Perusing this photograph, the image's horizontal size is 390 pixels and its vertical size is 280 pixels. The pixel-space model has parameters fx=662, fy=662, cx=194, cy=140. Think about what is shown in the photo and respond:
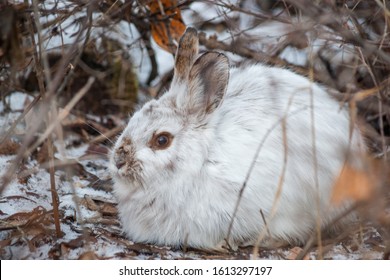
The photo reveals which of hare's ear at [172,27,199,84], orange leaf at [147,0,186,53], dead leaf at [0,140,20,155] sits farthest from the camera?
orange leaf at [147,0,186,53]

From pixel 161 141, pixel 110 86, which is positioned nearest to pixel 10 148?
pixel 110 86

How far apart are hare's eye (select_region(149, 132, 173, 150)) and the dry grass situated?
1.03ft

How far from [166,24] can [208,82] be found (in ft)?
4.54

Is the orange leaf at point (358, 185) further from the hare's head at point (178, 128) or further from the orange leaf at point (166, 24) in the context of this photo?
A: the orange leaf at point (166, 24)

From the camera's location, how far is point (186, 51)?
138 inches

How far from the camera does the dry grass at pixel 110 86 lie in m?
2.88

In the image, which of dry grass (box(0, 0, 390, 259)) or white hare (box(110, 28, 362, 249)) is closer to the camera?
dry grass (box(0, 0, 390, 259))

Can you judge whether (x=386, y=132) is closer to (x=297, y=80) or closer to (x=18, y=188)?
(x=297, y=80)

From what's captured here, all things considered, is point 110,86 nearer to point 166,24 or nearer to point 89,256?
point 166,24

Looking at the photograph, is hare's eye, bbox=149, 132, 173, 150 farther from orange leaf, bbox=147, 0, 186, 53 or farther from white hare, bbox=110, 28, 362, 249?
orange leaf, bbox=147, 0, 186, 53

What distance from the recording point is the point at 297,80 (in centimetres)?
368

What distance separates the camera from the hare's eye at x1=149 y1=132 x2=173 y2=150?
3.30 m

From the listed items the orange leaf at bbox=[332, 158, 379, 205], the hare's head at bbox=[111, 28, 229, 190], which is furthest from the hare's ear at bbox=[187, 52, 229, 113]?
the orange leaf at bbox=[332, 158, 379, 205]

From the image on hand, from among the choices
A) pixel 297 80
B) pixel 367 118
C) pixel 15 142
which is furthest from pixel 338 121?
pixel 15 142
